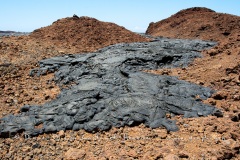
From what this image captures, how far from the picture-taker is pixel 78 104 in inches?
257

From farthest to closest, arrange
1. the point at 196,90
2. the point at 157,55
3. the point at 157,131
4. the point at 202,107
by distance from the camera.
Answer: the point at 157,55 → the point at 196,90 → the point at 202,107 → the point at 157,131

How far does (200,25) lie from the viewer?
75.2 feet

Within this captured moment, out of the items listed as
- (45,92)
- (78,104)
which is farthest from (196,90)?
Result: (45,92)

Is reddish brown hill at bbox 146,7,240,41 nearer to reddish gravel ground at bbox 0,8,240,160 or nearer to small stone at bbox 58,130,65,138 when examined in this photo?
reddish gravel ground at bbox 0,8,240,160

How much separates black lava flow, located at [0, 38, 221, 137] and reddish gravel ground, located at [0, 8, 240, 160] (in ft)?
0.80

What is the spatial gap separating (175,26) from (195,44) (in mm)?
13953

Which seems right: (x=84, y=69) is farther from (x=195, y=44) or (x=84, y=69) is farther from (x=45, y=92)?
(x=195, y=44)

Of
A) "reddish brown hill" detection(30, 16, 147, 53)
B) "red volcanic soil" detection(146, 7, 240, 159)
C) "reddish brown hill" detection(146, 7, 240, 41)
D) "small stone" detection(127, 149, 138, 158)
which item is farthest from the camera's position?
"reddish brown hill" detection(146, 7, 240, 41)

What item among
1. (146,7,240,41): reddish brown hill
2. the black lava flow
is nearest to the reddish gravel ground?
the black lava flow

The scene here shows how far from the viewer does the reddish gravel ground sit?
4973mm

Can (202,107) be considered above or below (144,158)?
above

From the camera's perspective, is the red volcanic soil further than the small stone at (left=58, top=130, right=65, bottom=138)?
No

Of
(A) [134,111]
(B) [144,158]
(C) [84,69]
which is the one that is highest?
(C) [84,69]

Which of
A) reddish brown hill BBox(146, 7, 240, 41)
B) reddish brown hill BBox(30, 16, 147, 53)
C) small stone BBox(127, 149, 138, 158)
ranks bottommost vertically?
small stone BBox(127, 149, 138, 158)
